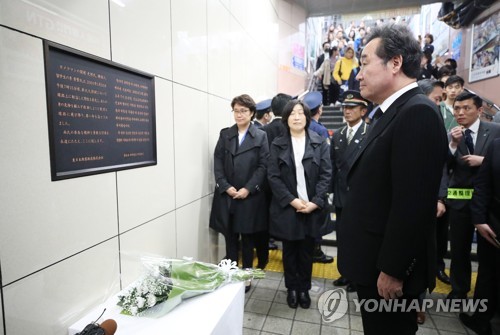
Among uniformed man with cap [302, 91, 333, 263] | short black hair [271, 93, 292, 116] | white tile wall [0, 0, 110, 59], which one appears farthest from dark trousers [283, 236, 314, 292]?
white tile wall [0, 0, 110, 59]

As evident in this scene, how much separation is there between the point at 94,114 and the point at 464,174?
252 centimetres

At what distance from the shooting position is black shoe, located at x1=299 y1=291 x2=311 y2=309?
2.36m

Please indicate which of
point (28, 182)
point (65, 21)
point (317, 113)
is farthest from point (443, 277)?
point (65, 21)

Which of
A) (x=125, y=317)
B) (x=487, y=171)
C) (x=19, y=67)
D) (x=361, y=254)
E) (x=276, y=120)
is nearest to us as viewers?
(x=19, y=67)

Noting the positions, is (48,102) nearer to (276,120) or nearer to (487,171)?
(276,120)

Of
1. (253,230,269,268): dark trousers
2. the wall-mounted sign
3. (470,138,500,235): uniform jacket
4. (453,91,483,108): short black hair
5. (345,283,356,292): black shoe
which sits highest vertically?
the wall-mounted sign

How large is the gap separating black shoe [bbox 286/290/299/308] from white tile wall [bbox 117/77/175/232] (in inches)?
47.0

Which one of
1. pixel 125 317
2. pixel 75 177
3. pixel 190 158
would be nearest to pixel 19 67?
pixel 75 177

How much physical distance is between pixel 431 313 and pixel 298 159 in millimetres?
1581

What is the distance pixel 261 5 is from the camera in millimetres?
4352

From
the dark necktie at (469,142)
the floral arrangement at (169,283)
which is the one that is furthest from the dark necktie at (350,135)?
the floral arrangement at (169,283)

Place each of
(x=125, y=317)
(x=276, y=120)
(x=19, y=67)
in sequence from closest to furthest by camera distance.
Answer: (x=19, y=67) < (x=125, y=317) < (x=276, y=120)

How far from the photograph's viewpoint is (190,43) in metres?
2.26

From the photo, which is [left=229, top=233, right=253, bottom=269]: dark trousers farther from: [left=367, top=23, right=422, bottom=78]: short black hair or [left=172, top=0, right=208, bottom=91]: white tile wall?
[left=367, top=23, right=422, bottom=78]: short black hair
